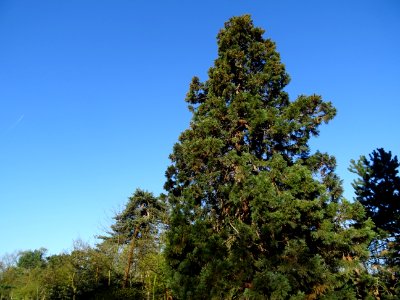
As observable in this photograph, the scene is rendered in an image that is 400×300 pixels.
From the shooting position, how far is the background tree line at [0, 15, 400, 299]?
8.81 meters

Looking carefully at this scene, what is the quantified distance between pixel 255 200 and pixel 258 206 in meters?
0.19

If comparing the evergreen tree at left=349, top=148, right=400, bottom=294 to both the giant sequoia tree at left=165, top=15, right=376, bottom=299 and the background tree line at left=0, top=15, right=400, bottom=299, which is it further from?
the giant sequoia tree at left=165, top=15, right=376, bottom=299

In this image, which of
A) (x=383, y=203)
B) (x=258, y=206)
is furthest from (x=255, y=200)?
(x=383, y=203)

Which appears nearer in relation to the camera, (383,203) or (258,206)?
(258,206)

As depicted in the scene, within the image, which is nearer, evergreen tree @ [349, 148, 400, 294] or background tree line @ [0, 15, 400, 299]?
background tree line @ [0, 15, 400, 299]

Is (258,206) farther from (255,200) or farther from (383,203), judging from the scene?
(383,203)

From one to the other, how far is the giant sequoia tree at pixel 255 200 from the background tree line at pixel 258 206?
3cm

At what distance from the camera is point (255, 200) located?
9297 mm

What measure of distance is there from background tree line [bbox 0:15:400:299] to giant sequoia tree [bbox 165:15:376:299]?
0.03 m

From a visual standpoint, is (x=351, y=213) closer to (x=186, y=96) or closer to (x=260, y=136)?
(x=260, y=136)

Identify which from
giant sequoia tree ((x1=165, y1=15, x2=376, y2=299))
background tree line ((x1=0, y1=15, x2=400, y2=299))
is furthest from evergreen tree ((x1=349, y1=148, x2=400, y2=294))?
giant sequoia tree ((x1=165, y1=15, x2=376, y2=299))

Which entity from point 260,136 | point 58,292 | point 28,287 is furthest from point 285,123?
point 28,287

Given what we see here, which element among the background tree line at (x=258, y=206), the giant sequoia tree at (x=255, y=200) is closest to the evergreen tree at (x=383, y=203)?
the background tree line at (x=258, y=206)

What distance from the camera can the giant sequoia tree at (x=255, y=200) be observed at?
876 centimetres
